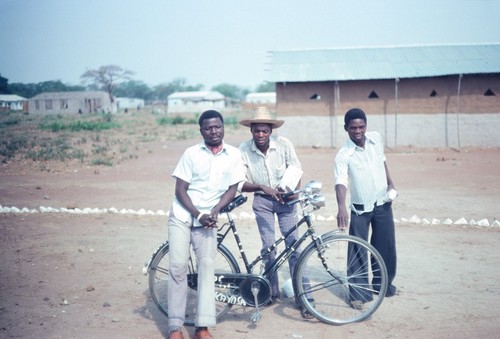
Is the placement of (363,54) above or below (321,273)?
above

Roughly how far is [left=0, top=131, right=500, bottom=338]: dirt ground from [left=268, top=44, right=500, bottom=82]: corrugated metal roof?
929cm

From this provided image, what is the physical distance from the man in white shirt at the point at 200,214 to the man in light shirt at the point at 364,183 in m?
1.11

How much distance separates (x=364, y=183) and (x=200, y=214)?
1.57 m

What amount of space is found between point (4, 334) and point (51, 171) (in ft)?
33.9

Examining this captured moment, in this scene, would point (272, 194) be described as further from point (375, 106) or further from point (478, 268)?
point (375, 106)

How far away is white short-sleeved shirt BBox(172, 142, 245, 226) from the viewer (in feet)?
11.5

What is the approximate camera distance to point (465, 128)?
60.7ft

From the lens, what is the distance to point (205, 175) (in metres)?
3.55

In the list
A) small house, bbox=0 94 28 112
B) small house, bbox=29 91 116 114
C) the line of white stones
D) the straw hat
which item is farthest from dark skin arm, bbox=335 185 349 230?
small house, bbox=29 91 116 114

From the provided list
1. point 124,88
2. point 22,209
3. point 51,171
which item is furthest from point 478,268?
point 124,88

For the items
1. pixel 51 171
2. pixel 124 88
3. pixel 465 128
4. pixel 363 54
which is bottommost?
pixel 51 171

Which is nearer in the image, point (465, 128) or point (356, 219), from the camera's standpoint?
point (356, 219)

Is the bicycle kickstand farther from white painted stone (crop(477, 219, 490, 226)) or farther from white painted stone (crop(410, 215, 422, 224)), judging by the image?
white painted stone (crop(477, 219, 490, 226))

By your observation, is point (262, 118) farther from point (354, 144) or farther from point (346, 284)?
point (346, 284)
